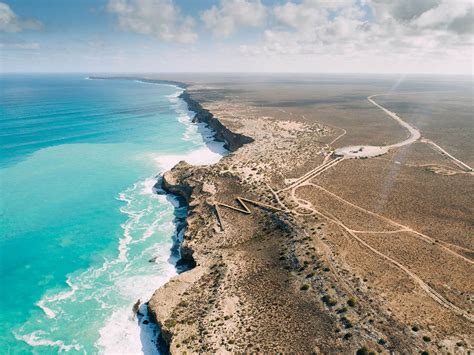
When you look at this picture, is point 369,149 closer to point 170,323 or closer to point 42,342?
point 170,323

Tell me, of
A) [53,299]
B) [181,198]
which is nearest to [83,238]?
[53,299]

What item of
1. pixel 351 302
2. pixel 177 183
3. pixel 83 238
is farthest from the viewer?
pixel 177 183

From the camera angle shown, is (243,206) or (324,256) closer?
(324,256)

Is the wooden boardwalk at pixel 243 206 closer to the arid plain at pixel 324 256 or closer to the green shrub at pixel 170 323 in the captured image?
the arid plain at pixel 324 256

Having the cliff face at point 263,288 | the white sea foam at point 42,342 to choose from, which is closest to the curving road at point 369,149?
the cliff face at point 263,288

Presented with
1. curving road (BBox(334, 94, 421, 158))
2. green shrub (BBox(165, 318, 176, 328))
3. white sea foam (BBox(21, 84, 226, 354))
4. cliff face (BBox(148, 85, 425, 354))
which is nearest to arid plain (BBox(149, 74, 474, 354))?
cliff face (BBox(148, 85, 425, 354))
